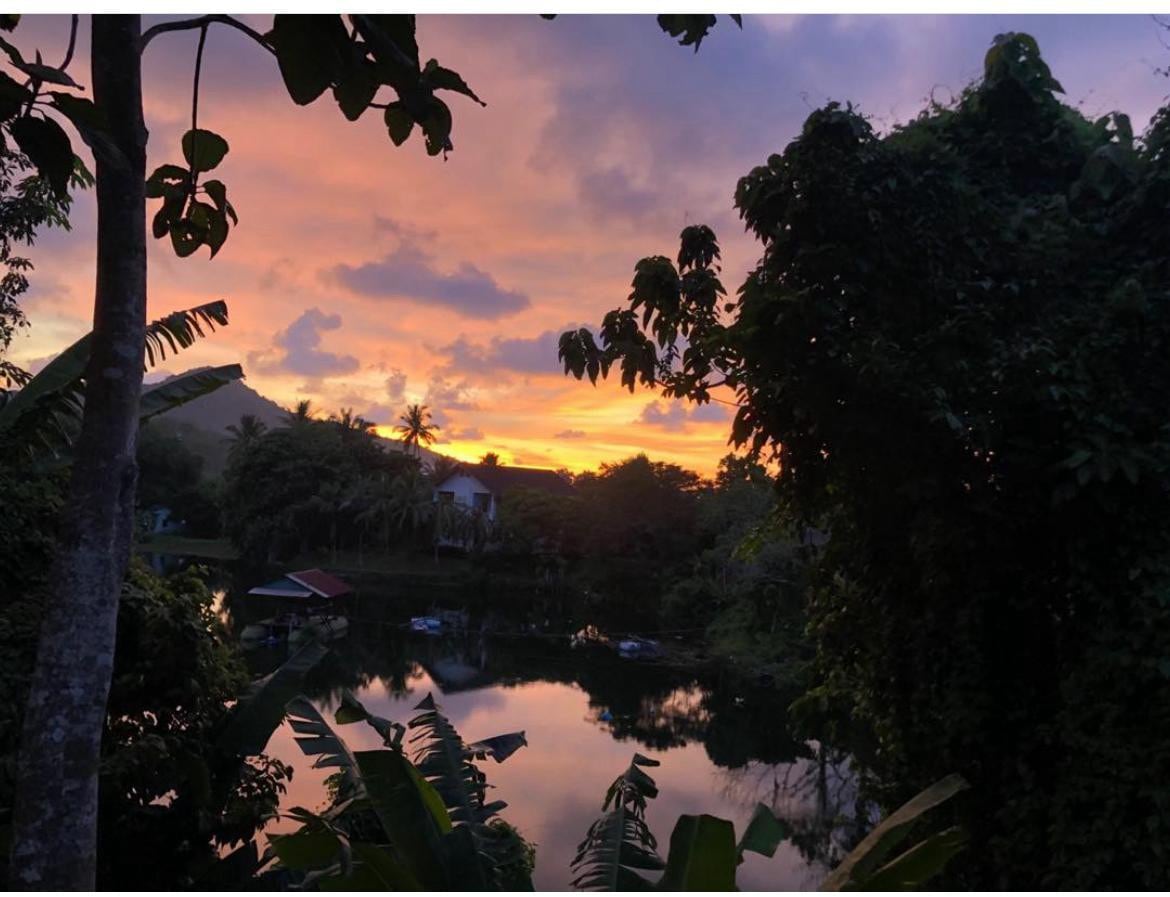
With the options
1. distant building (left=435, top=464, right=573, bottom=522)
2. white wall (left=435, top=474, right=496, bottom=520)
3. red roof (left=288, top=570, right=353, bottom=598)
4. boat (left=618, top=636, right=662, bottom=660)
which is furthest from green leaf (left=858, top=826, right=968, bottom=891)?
white wall (left=435, top=474, right=496, bottom=520)

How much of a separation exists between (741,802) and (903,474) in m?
7.87

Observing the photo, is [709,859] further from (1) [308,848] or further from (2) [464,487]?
(2) [464,487]

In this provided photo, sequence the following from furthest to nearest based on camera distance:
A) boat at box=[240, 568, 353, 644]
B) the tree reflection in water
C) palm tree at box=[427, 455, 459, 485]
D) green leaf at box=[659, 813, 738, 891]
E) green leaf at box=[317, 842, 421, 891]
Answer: palm tree at box=[427, 455, 459, 485]
boat at box=[240, 568, 353, 644]
the tree reflection in water
green leaf at box=[317, 842, 421, 891]
green leaf at box=[659, 813, 738, 891]

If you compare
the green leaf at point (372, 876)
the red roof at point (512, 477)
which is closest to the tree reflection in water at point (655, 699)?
the green leaf at point (372, 876)

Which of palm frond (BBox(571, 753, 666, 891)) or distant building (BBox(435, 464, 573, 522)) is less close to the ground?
Result: distant building (BBox(435, 464, 573, 522))

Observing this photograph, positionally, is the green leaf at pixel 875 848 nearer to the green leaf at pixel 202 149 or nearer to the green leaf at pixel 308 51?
the green leaf at pixel 308 51

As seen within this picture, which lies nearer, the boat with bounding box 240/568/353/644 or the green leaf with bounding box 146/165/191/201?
the green leaf with bounding box 146/165/191/201

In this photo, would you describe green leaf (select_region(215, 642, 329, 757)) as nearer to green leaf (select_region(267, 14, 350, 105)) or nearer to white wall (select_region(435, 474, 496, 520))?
green leaf (select_region(267, 14, 350, 105))

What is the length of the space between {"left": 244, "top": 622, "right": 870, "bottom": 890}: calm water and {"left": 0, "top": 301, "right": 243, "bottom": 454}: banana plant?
3.76 metres

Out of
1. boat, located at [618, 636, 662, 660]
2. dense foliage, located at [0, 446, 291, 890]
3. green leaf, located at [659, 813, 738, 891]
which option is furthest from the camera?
boat, located at [618, 636, 662, 660]

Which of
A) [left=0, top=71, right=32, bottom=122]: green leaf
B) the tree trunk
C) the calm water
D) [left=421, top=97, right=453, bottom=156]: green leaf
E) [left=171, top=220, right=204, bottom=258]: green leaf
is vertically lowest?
the calm water

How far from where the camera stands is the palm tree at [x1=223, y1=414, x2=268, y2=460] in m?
31.5

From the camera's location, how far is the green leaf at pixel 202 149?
1.82 meters

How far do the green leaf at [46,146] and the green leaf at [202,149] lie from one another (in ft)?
2.38
